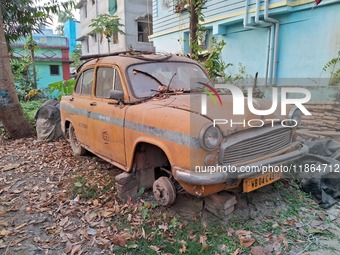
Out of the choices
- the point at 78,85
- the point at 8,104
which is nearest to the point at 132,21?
the point at 8,104

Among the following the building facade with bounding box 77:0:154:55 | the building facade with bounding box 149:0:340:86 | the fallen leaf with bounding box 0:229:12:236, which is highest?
the building facade with bounding box 77:0:154:55

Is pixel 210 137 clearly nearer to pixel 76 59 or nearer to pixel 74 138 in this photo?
pixel 74 138

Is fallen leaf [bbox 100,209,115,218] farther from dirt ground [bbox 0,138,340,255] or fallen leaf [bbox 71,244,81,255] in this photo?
fallen leaf [bbox 71,244,81,255]

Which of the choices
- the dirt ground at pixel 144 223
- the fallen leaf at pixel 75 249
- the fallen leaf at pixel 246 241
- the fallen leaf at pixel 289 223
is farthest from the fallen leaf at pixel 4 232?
the fallen leaf at pixel 289 223

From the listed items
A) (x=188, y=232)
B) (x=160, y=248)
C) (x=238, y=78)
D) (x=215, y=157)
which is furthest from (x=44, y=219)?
(x=238, y=78)

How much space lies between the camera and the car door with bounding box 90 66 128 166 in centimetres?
382

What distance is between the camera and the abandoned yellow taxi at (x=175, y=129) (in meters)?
2.81

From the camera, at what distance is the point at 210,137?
2.78m

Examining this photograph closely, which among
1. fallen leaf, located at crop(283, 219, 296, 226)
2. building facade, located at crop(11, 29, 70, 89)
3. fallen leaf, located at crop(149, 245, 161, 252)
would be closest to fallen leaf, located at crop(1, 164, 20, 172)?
fallen leaf, located at crop(149, 245, 161, 252)

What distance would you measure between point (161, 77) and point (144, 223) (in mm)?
1999

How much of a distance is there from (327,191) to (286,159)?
3.61 ft

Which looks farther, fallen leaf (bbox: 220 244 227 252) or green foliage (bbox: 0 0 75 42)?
green foliage (bbox: 0 0 75 42)

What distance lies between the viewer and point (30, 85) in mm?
17547

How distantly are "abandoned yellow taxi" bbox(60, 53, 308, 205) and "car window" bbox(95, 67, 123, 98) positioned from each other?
0.01 metres
